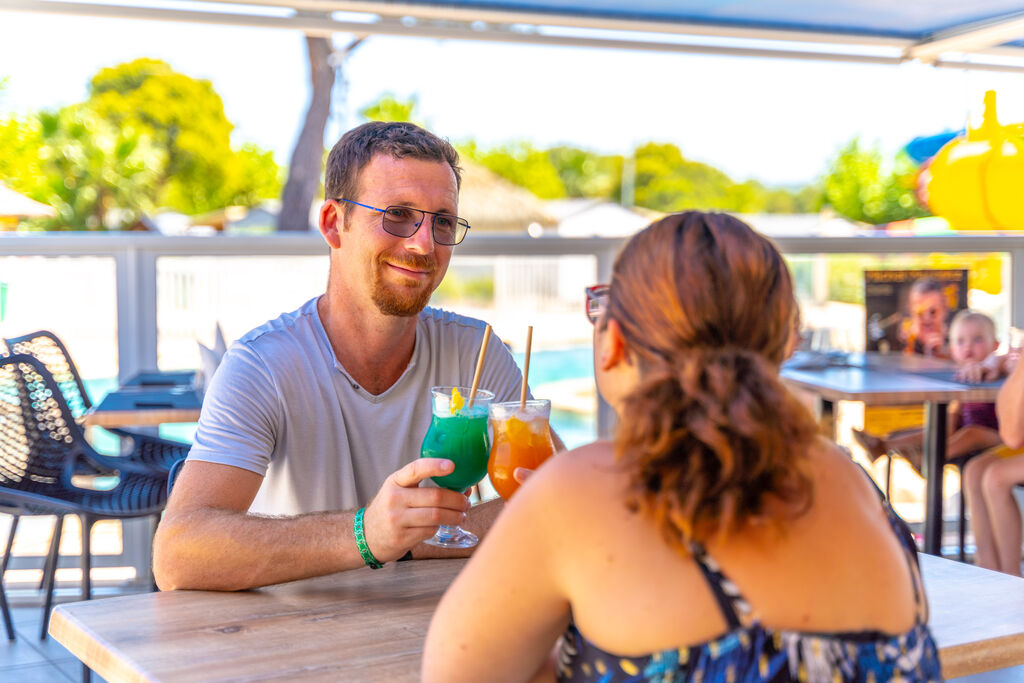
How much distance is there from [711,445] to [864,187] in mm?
58482

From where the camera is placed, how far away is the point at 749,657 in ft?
3.46

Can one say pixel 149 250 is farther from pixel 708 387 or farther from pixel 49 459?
pixel 708 387

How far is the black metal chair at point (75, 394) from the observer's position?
4020mm

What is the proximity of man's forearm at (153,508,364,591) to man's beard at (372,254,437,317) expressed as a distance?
58 cm

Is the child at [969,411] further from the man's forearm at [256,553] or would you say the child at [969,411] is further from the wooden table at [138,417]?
the man's forearm at [256,553]

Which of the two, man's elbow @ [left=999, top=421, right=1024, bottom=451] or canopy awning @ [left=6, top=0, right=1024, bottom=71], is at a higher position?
canopy awning @ [left=6, top=0, right=1024, bottom=71]

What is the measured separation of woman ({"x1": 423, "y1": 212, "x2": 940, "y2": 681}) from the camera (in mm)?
1043

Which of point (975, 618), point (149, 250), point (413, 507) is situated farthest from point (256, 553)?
point (149, 250)

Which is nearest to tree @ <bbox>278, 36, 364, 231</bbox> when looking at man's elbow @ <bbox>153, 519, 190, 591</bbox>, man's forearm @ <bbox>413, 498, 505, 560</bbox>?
man's forearm @ <bbox>413, 498, 505, 560</bbox>

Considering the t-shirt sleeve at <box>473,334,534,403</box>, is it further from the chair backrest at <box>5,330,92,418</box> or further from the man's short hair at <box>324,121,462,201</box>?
the chair backrest at <box>5,330,92,418</box>

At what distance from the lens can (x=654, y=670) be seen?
107cm

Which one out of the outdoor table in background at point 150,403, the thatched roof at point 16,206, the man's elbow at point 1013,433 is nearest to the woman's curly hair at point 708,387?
the man's elbow at point 1013,433

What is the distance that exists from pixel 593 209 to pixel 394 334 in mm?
51433

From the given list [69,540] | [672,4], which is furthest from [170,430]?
[672,4]
